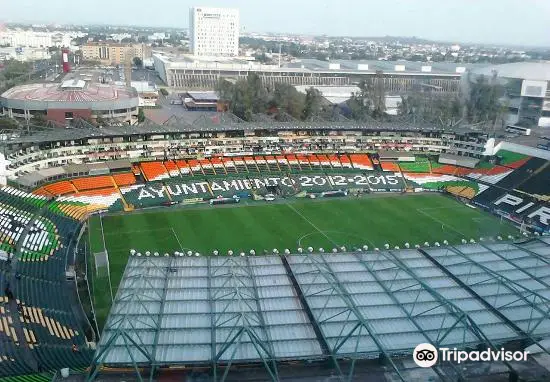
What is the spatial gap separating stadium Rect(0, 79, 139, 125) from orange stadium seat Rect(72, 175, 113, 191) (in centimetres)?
1780

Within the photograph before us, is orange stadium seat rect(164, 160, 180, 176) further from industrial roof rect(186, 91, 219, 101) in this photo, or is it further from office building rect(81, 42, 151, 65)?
office building rect(81, 42, 151, 65)

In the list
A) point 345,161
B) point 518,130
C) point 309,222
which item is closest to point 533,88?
point 518,130

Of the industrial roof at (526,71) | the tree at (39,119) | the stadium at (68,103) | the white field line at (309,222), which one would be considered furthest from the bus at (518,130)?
the tree at (39,119)

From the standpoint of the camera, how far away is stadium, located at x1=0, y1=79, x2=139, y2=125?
2584 inches

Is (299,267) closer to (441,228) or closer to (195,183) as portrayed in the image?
(441,228)

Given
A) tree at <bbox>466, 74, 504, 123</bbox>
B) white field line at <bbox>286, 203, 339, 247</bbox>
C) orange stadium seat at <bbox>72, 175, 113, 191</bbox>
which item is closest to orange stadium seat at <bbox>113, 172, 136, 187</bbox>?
orange stadium seat at <bbox>72, 175, 113, 191</bbox>

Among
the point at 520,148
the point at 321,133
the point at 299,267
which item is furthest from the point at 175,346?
the point at 520,148

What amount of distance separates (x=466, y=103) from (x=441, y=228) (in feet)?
135

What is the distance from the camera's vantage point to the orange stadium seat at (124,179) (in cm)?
4965

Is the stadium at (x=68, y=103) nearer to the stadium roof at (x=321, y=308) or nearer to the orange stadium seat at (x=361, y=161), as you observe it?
the orange stadium seat at (x=361, y=161)

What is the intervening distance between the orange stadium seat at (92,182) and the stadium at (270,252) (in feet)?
0.61

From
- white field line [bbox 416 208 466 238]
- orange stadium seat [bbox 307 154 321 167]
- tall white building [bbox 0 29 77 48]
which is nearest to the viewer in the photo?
white field line [bbox 416 208 466 238]

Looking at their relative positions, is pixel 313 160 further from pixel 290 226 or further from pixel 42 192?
pixel 42 192

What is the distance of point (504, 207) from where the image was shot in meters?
48.9
